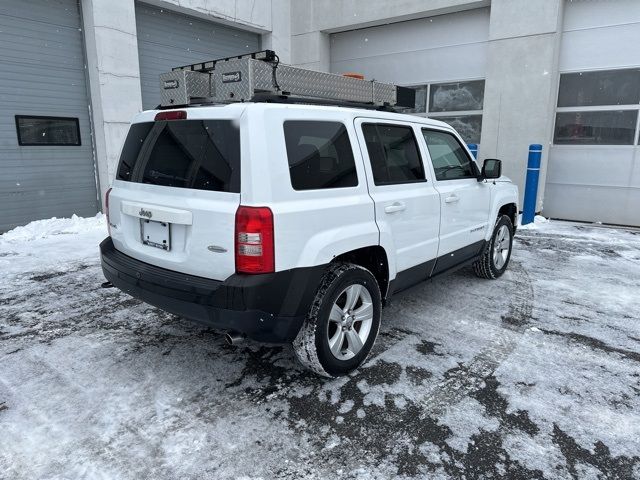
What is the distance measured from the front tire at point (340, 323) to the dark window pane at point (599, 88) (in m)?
8.76

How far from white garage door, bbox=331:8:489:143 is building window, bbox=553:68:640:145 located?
5.96 ft

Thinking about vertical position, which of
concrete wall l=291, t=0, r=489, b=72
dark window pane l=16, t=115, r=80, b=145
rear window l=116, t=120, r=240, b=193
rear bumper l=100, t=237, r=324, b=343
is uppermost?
concrete wall l=291, t=0, r=489, b=72

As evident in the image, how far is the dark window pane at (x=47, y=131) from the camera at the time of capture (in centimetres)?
811

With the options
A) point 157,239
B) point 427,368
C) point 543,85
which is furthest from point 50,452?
point 543,85

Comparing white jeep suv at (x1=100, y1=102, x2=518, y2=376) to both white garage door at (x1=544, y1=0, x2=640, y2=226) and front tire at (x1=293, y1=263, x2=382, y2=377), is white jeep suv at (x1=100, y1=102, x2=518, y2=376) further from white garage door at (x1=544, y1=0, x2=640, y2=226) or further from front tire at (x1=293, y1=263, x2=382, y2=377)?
white garage door at (x1=544, y1=0, x2=640, y2=226)

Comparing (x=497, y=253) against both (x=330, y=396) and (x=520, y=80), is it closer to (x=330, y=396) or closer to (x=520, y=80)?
(x=330, y=396)

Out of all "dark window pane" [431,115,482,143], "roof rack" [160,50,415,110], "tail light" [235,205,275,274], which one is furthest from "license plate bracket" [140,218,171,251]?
"dark window pane" [431,115,482,143]

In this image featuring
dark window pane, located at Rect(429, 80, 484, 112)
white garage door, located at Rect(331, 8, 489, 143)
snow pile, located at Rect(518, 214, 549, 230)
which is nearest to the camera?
snow pile, located at Rect(518, 214, 549, 230)

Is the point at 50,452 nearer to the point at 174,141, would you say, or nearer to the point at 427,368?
the point at 174,141

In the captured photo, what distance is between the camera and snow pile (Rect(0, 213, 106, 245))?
7.55 m

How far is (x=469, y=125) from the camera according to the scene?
11.1 m

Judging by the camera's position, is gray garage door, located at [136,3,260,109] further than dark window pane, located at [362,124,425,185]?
Yes

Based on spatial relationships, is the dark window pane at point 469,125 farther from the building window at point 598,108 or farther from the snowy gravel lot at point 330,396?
the snowy gravel lot at point 330,396

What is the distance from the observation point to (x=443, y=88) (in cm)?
1127
